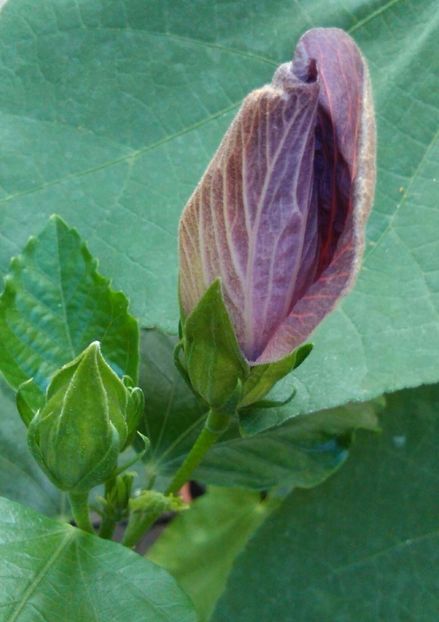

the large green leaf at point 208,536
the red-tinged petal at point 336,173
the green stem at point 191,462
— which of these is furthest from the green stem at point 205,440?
the large green leaf at point 208,536

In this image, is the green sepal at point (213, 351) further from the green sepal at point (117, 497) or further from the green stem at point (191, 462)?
the green sepal at point (117, 497)

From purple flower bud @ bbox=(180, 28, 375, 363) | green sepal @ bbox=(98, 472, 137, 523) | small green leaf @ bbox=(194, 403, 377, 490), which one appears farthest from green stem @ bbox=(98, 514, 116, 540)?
purple flower bud @ bbox=(180, 28, 375, 363)

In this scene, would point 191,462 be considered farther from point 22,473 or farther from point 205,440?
point 22,473

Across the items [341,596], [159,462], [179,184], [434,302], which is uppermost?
[179,184]

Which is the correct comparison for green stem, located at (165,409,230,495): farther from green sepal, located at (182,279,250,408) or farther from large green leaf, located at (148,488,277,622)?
large green leaf, located at (148,488,277,622)

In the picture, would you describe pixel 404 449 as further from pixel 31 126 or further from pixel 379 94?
pixel 31 126

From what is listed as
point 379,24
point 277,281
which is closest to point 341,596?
point 277,281
